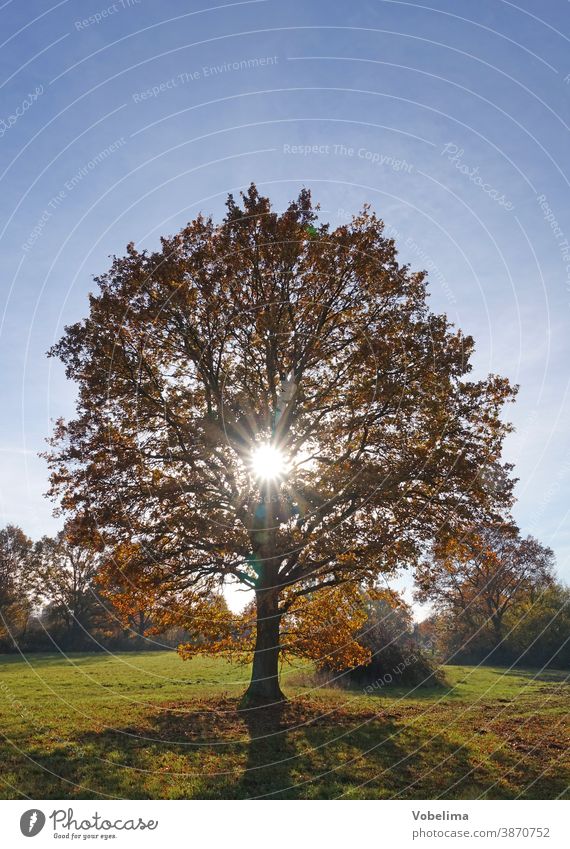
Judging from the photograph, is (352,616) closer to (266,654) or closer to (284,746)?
(266,654)

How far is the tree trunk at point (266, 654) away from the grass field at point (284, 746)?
0.95 meters

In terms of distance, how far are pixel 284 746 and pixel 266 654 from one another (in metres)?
6.67

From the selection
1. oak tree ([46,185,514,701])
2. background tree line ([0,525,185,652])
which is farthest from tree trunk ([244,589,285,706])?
background tree line ([0,525,185,652])

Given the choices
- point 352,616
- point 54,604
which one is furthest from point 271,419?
point 54,604

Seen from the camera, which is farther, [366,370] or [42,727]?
[366,370]

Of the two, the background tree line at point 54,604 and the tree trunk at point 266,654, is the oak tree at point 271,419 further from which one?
the background tree line at point 54,604

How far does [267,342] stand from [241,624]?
35.0 ft

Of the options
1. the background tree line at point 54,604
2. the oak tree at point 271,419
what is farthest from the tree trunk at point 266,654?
the background tree line at point 54,604

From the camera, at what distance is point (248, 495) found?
2059 cm

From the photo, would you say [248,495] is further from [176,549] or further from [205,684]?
[205,684]
